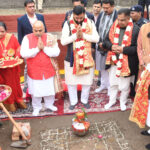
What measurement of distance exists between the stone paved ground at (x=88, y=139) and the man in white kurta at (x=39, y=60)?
832 millimetres

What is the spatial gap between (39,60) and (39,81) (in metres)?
0.43

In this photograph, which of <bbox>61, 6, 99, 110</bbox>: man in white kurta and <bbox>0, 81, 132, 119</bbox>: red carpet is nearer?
<bbox>61, 6, 99, 110</bbox>: man in white kurta

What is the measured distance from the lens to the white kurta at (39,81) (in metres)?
3.94

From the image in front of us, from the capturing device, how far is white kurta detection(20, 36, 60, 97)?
3.94 meters

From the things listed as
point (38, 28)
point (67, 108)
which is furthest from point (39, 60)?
point (67, 108)

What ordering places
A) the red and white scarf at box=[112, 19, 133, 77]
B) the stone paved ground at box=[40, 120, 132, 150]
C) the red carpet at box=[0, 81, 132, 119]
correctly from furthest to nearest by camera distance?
the red carpet at box=[0, 81, 132, 119] < the red and white scarf at box=[112, 19, 133, 77] < the stone paved ground at box=[40, 120, 132, 150]

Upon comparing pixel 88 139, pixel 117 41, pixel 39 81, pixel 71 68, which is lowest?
pixel 88 139

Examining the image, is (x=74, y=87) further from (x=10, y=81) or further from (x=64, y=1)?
(x=64, y=1)

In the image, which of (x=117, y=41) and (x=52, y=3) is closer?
(x=117, y=41)

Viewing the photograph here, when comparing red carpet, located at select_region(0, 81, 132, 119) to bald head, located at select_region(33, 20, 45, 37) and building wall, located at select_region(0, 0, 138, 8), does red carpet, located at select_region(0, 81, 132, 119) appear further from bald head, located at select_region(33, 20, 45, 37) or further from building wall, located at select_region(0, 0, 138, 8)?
building wall, located at select_region(0, 0, 138, 8)

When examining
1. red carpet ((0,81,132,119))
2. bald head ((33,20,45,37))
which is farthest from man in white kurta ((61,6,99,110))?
red carpet ((0,81,132,119))

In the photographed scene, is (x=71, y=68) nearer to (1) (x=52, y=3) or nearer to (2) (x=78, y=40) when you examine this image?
(2) (x=78, y=40)

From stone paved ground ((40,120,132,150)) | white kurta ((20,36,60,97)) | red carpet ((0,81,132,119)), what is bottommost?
stone paved ground ((40,120,132,150))

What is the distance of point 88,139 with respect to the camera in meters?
3.83
